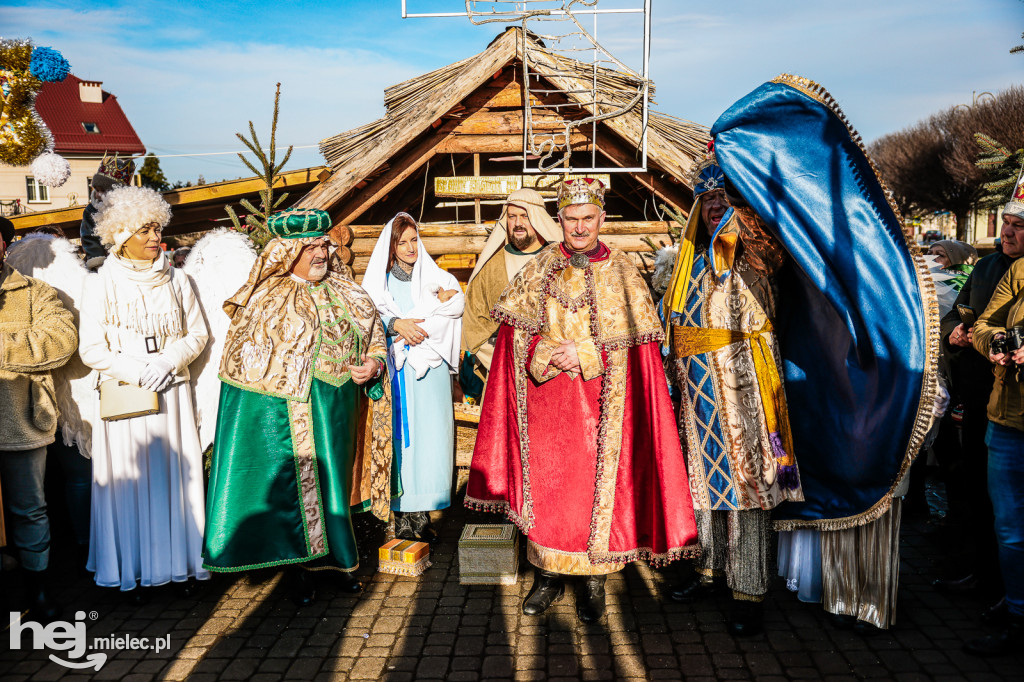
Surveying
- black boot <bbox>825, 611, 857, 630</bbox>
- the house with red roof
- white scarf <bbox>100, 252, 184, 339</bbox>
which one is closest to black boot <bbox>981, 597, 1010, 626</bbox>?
black boot <bbox>825, 611, 857, 630</bbox>

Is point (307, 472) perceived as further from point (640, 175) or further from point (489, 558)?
point (640, 175)

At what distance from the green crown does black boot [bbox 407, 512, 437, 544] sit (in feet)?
6.57

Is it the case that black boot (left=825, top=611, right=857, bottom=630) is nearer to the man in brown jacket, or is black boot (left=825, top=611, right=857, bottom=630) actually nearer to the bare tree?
the man in brown jacket

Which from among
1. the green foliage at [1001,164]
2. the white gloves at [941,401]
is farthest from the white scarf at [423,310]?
the green foliage at [1001,164]

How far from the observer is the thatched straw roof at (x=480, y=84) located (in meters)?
6.29

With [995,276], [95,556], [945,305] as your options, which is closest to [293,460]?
[95,556]

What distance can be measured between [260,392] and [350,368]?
51 cm

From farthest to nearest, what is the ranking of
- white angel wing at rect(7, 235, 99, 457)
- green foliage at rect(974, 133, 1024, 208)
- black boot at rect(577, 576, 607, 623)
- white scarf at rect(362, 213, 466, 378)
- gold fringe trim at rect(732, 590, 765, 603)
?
green foliage at rect(974, 133, 1024, 208), white scarf at rect(362, 213, 466, 378), white angel wing at rect(7, 235, 99, 457), black boot at rect(577, 576, 607, 623), gold fringe trim at rect(732, 590, 765, 603)

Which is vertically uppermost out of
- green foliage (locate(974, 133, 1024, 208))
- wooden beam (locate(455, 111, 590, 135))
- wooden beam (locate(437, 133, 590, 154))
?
wooden beam (locate(455, 111, 590, 135))

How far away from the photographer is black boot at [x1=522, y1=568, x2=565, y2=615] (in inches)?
156

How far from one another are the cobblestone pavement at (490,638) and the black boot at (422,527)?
0.50 m

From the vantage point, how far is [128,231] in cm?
404

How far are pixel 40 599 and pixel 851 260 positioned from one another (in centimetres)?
454

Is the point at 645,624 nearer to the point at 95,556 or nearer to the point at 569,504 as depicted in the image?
the point at 569,504
